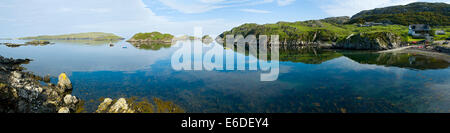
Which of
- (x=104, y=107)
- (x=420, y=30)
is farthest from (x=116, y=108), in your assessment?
(x=420, y=30)

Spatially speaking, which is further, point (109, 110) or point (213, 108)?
point (213, 108)

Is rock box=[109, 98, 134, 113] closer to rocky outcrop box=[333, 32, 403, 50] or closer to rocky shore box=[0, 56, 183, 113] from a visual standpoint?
rocky shore box=[0, 56, 183, 113]

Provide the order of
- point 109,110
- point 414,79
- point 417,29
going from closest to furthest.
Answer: point 109,110
point 414,79
point 417,29

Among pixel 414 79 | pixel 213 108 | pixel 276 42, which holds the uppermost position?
pixel 276 42

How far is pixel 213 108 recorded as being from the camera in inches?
1062

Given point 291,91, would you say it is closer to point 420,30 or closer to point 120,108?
point 120,108

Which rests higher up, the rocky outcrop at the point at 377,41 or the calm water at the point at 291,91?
the rocky outcrop at the point at 377,41

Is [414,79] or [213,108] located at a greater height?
[414,79]

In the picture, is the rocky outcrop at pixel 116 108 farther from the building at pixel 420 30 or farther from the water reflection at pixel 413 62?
the building at pixel 420 30

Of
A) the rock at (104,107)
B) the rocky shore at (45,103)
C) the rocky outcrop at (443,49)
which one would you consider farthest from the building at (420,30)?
the rock at (104,107)

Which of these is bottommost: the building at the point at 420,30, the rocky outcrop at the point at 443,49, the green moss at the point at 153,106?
the green moss at the point at 153,106
